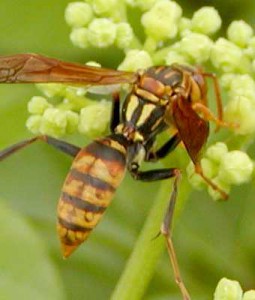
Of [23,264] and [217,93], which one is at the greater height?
[217,93]

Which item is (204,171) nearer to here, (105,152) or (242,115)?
(242,115)

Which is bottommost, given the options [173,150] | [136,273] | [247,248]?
[247,248]

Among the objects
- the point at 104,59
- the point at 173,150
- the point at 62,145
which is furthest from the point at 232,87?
the point at 104,59

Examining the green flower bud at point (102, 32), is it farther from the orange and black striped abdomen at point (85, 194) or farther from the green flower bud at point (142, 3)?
the orange and black striped abdomen at point (85, 194)

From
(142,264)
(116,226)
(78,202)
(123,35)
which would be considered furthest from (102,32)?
(116,226)

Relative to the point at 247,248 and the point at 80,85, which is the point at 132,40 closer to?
the point at 80,85

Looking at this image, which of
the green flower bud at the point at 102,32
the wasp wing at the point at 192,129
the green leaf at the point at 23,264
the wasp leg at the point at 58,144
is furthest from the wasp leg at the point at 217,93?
the green leaf at the point at 23,264
